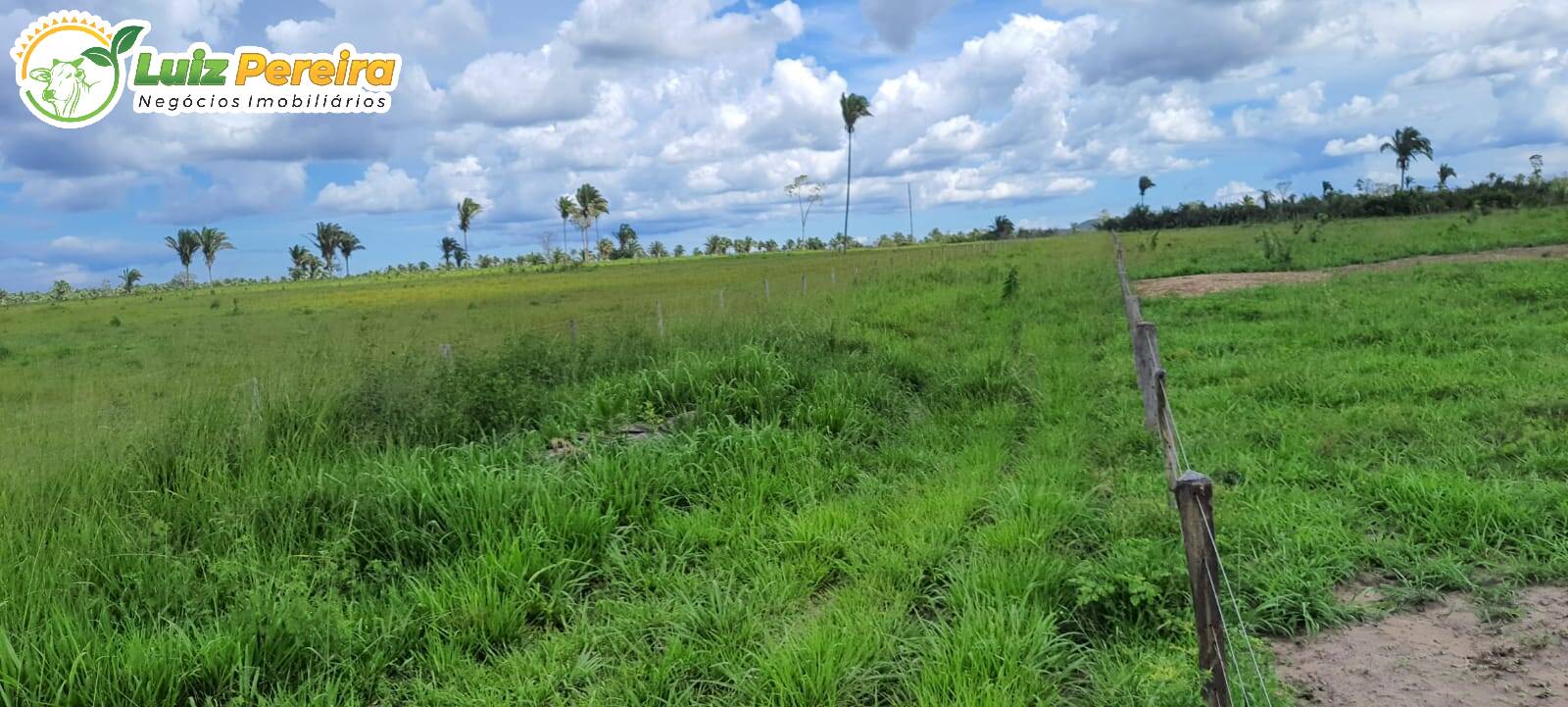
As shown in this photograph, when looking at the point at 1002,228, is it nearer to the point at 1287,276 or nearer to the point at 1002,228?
the point at 1002,228

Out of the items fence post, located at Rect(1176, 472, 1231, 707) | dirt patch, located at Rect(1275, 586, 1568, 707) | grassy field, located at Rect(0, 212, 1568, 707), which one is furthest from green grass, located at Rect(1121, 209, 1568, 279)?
fence post, located at Rect(1176, 472, 1231, 707)

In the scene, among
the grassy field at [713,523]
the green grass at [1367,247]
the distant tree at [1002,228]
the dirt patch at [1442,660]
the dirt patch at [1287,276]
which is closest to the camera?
the dirt patch at [1442,660]

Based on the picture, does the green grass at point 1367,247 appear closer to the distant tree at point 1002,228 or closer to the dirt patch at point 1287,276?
the dirt patch at point 1287,276

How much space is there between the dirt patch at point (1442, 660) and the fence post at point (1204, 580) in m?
0.78

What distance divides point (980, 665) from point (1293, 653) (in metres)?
1.42

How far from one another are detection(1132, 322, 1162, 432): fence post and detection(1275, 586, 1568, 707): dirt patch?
1991 mm

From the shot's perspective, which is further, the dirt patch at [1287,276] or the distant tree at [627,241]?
the distant tree at [627,241]

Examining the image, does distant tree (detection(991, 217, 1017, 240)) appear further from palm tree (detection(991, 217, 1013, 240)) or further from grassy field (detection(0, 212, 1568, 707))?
grassy field (detection(0, 212, 1568, 707))

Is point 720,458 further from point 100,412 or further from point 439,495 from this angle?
point 100,412

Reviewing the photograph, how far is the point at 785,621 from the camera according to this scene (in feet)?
12.4

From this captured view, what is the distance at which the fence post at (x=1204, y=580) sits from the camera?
2506 mm

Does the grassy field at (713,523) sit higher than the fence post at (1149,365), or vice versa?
the fence post at (1149,365)

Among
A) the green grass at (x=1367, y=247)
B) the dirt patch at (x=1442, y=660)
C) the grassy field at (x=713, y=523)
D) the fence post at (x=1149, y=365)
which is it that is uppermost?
the green grass at (x=1367, y=247)

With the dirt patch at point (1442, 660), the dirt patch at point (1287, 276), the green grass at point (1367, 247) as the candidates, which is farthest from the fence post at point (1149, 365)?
the green grass at point (1367, 247)
